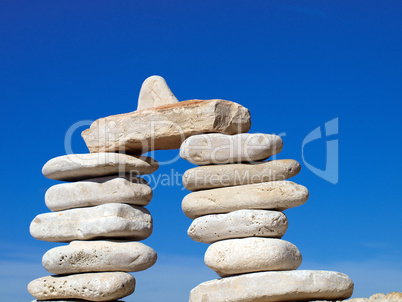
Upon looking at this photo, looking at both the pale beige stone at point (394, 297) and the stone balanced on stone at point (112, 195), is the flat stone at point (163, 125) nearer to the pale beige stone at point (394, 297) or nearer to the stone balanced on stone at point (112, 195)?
the stone balanced on stone at point (112, 195)

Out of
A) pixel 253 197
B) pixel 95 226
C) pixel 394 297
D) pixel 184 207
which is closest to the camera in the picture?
pixel 394 297

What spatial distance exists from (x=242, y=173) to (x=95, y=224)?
2414 millimetres

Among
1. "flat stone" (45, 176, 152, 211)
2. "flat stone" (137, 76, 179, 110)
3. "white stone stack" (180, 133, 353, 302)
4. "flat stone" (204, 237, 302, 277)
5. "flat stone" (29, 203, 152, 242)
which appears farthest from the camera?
"flat stone" (137, 76, 179, 110)

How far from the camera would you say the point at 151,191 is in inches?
378

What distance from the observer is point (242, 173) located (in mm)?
8445

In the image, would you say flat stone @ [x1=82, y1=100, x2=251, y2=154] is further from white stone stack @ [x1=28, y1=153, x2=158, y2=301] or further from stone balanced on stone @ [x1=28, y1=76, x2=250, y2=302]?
white stone stack @ [x1=28, y1=153, x2=158, y2=301]

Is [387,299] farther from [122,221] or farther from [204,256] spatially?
[122,221]

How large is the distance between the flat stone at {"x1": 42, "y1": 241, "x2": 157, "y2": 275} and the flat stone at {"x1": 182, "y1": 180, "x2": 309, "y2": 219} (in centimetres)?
121

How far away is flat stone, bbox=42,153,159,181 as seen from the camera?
9.27m

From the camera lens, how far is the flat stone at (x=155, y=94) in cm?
967

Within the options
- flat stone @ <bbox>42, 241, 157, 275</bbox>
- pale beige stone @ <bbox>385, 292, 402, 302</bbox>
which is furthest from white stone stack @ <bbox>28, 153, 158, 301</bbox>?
pale beige stone @ <bbox>385, 292, 402, 302</bbox>

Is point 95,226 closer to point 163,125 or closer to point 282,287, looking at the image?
point 163,125

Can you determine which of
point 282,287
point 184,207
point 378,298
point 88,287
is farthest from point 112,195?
point 378,298

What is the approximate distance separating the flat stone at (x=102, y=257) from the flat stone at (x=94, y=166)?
3.76 ft
